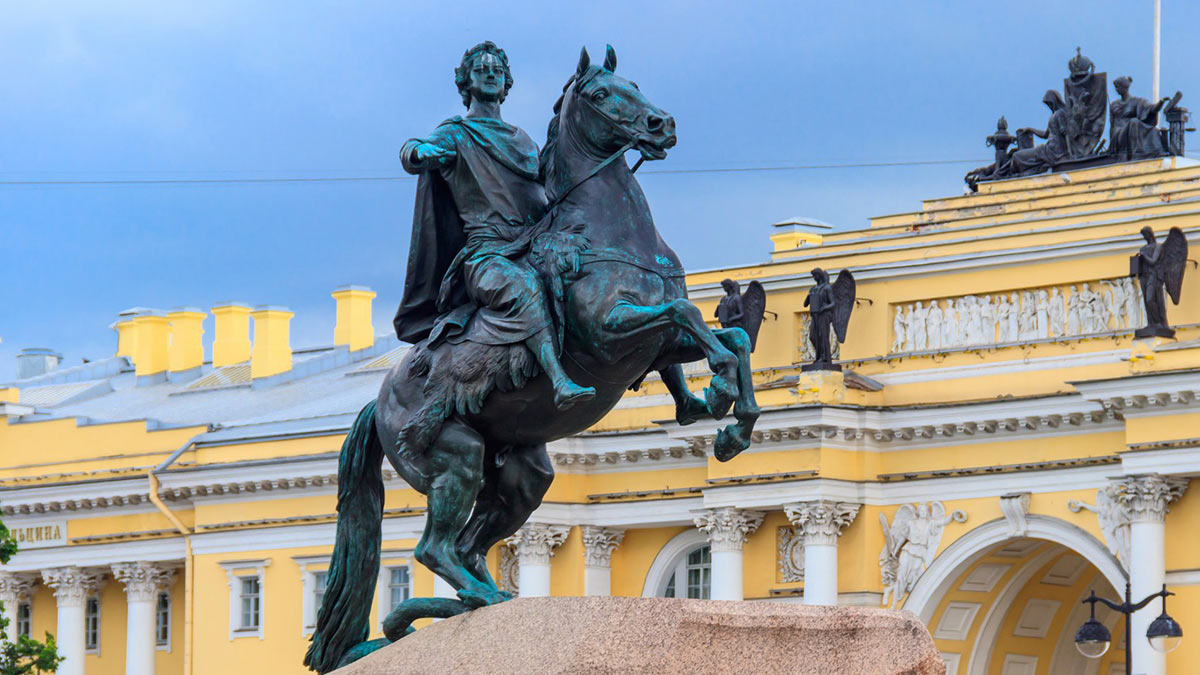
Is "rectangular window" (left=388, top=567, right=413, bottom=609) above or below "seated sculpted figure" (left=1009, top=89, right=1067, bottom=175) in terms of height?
below

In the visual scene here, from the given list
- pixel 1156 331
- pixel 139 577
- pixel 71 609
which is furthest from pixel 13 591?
pixel 1156 331

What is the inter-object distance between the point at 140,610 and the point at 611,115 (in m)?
34.2

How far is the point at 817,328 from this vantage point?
34.6 metres

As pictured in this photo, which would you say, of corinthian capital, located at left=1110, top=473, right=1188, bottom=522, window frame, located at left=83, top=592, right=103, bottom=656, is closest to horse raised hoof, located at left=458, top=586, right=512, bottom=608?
corinthian capital, located at left=1110, top=473, right=1188, bottom=522

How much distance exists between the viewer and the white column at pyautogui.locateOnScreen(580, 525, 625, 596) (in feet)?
125

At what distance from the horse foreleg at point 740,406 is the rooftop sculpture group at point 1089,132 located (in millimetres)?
25885

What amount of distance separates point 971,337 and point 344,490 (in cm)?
2422

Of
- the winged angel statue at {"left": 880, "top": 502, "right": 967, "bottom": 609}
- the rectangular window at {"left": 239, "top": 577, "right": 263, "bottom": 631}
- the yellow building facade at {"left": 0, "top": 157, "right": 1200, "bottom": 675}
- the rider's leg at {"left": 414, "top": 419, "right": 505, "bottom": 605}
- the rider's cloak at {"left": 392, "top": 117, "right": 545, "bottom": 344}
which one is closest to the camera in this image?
the rider's leg at {"left": 414, "top": 419, "right": 505, "bottom": 605}

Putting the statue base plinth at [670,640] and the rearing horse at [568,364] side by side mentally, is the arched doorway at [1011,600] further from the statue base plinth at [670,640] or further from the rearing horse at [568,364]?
the statue base plinth at [670,640]

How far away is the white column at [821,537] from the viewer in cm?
3472

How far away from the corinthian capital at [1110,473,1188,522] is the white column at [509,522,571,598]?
8.50 metres

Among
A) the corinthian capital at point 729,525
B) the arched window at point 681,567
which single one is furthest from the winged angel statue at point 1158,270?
the arched window at point 681,567

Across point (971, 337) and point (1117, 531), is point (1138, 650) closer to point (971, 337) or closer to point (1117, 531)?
point (1117, 531)

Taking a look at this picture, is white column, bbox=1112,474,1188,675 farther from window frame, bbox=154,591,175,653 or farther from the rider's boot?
the rider's boot
